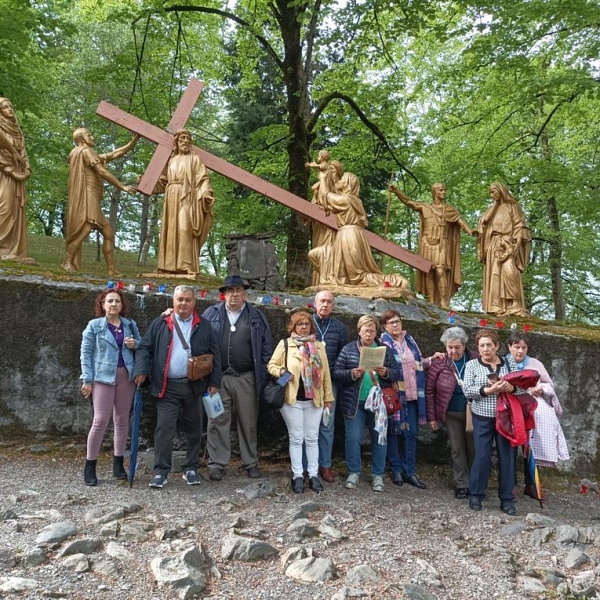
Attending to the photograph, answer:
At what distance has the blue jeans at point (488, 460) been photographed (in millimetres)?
5246

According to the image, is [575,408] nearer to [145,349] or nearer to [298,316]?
[298,316]

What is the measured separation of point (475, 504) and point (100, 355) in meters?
3.51

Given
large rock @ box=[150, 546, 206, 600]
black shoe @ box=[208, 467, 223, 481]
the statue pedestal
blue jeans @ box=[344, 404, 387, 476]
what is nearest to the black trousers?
black shoe @ box=[208, 467, 223, 481]

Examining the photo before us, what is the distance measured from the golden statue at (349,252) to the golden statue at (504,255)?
2170 mm

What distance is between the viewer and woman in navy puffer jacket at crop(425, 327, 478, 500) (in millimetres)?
5688

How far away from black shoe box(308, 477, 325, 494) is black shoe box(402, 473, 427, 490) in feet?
3.37

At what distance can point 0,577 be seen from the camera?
313 centimetres

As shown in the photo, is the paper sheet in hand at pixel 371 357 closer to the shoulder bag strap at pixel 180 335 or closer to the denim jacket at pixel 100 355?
the shoulder bag strap at pixel 180 335

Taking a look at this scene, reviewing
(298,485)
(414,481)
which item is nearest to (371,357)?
(298,485)

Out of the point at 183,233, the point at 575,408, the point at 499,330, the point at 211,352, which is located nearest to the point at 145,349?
the point at 211,352

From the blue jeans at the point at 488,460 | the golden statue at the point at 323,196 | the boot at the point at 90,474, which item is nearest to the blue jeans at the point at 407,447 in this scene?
the blue jeans at the point at 488,460

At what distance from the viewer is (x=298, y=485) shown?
5305 mm

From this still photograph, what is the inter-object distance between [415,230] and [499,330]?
14876mm

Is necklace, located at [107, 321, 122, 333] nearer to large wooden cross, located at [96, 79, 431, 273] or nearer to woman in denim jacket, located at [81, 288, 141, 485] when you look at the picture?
woman in denim jacket, located at [81, 288, 141, 485]
